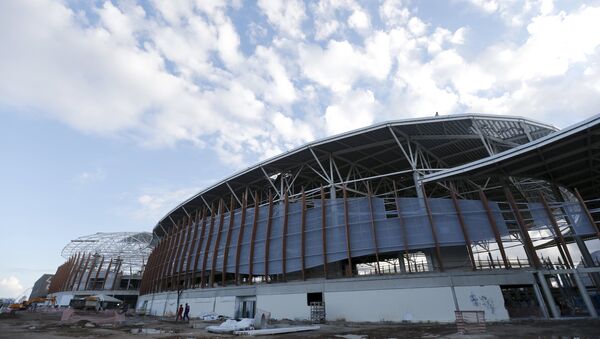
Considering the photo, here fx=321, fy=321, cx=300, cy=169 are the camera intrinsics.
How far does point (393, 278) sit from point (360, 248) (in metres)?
4.02

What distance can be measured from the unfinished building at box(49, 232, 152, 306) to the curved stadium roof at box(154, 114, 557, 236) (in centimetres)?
5616

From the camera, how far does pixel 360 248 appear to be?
28.4 metres

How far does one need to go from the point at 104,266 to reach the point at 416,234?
286 feet

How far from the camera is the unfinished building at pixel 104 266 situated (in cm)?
8050

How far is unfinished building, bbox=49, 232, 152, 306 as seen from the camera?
8050 centimetres

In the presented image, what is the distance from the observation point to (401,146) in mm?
32750

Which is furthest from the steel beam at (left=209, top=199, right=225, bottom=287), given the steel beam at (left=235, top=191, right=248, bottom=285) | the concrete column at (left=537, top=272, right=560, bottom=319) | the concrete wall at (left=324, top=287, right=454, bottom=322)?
the concrete column at (left=537, top=272, right=560, bottom=319)

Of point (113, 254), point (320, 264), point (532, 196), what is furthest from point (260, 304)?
point (113, 254)

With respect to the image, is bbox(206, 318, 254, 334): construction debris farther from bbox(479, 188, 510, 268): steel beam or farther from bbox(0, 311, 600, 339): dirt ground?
bbox(479, 188, 510, 268): steel beam

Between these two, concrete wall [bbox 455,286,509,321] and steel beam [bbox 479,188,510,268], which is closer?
concrete wall [bbox 455,286,509,321]

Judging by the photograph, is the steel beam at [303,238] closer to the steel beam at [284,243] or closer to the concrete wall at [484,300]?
the steel beam at [284,243]

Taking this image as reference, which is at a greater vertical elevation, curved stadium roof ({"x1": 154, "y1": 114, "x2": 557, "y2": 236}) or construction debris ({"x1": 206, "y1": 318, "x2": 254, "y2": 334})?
curved stadium roof ({"x1": 154, "y1": 114, "x2": 557, "y2": 236})

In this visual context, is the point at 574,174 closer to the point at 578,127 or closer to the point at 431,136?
the point at 578,127

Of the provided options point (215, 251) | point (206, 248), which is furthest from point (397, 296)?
point (206, 248)
